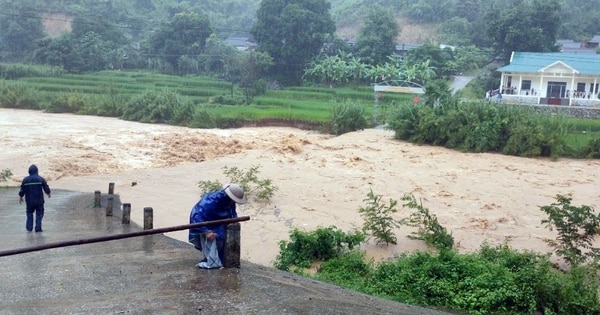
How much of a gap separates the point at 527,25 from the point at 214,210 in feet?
132

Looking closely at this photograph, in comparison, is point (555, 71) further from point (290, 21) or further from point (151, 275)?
point (151, 275)

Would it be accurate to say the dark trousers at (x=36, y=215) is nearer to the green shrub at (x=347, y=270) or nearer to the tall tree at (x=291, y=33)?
the green shrub at (x=347, y=270)

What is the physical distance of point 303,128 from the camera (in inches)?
1234

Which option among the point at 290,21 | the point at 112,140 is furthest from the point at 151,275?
the point at 290,21

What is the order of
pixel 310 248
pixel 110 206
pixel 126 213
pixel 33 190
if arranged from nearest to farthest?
pixel 33 190 → pixel 126 213 → pixel 310 248 → pixel 110 206

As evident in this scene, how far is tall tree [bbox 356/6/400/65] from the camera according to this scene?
1802 inches

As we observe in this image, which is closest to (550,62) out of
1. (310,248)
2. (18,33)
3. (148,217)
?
(310,248)

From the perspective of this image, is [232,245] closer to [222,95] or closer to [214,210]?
[214,210]

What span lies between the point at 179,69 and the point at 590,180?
1467 inches

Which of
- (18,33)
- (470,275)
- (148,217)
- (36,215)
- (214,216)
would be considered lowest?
(470,275)

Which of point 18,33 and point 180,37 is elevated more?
point 180,37

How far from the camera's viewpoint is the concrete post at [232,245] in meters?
6.34

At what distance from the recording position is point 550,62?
1419 inches

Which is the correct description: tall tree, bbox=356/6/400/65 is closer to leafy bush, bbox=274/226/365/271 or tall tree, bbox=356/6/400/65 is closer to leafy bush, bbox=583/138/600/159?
leafy bush, bbox=583/138/600/159
